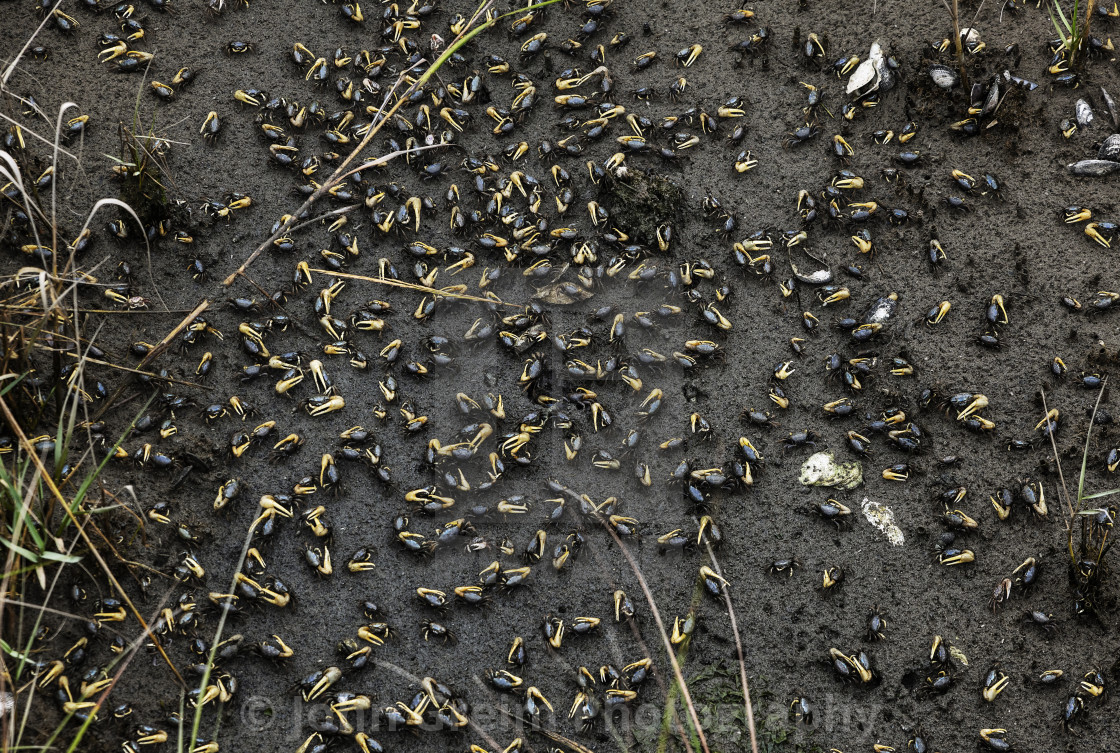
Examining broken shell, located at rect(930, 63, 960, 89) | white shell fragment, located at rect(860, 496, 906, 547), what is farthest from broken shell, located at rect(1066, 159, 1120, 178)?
white shell fragment, located at rect(860, 496, 906, 547)

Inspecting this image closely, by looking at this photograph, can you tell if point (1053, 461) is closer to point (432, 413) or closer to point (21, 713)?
point (432, 413)

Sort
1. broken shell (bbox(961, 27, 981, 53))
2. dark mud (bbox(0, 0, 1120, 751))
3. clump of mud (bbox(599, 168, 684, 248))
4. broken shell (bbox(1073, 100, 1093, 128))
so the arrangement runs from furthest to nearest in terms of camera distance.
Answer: broken shell (bbox(961, 27, 981, 53)), broken shell (bbox(1073, 100, 1093, 128)), clump of mud (bbox(599, 168, 684, 248)), dark mud (bbox(0, 0, 1120, 751))

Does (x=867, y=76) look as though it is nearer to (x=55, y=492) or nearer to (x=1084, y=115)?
(x=1084, y=115)

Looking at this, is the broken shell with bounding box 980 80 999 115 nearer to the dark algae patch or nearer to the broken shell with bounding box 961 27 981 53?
the broken shell with bounding box 961 27 981 53

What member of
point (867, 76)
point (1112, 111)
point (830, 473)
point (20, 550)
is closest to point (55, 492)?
point (20, 550)

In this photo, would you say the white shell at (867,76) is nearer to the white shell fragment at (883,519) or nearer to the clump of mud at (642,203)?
the clump of mud at (642,203)
